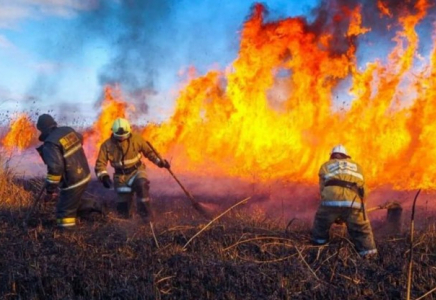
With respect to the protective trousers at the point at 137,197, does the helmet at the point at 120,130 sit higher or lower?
higher

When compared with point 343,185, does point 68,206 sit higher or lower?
lower

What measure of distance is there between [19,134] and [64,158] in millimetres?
4460

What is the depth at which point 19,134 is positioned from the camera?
36.1 feet

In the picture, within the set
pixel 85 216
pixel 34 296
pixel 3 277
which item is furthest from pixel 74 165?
pixel 34 296

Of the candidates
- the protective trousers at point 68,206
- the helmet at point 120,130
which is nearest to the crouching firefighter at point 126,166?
the helmet at point 120,130

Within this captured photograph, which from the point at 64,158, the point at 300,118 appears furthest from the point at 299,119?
the point at 64,158

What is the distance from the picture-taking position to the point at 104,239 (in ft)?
21.2

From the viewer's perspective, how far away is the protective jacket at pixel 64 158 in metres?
7.11

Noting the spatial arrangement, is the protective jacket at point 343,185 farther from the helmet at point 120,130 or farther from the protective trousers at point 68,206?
the protective trousers at point 68,206

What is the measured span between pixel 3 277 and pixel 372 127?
8.18 m

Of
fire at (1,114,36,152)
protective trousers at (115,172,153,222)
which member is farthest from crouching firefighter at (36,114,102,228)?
fire at (1,114,36,152)

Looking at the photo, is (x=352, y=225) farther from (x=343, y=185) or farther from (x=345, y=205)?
(x=343, y=185)

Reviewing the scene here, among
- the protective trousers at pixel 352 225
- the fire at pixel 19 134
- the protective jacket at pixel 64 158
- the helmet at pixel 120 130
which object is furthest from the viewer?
the fire at pixel 19 134

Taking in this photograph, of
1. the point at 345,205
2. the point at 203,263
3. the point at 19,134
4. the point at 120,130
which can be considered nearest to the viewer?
the point at 203,263
